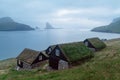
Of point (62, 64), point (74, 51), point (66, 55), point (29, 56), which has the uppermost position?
point (74, 51)

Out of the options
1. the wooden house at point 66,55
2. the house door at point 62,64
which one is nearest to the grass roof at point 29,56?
the wooden house at point 66,55

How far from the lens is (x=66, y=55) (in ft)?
155

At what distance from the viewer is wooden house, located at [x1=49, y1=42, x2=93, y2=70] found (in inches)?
1863

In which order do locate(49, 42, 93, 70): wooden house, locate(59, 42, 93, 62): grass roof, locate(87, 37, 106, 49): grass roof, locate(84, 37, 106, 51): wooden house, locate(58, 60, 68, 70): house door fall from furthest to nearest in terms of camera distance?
locate(87, 37, 106, 49): grass roof → locate(84, 37, 106, 51): wooden house → locate(58, 60, 68, 70): house door → locate(59, 42, 93, 62): grass roof → locate(49, 42, 93, 70): wooden house

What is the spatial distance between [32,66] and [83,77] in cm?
3958

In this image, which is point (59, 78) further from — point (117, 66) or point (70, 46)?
point (70, 46)

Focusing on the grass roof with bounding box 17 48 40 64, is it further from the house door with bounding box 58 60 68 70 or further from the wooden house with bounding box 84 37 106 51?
the wooden house with bounding box 84 37 106 51

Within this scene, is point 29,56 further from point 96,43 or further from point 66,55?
point 96,43

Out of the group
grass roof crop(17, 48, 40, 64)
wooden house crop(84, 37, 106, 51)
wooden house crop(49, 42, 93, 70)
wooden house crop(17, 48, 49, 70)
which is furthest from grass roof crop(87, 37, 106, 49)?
grass roof crop(17, 48, 40, 64)

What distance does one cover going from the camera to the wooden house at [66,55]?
47312 mm

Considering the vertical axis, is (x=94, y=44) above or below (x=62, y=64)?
above

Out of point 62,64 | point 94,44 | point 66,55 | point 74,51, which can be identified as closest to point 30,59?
point 62,64

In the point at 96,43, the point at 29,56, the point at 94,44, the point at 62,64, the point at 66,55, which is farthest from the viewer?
the point at 96,43

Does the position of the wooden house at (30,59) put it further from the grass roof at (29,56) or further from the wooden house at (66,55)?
the wooden house at (66,55)
